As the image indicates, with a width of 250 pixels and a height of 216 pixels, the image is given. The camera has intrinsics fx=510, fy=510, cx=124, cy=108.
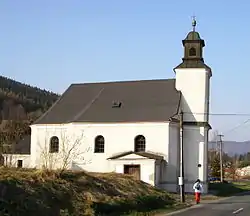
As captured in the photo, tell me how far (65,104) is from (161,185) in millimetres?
14042

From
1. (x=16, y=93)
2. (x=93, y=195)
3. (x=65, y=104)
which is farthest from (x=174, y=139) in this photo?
(x=16, y=93)

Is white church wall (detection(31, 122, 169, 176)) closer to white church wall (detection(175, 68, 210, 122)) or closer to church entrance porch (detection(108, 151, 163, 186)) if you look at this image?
church entrance porch (detection(108, 151, 163, 186))

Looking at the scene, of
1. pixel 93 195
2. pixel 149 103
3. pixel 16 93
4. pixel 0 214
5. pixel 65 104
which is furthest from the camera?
pixel 16 93

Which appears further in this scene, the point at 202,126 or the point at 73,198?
the point at 202,126

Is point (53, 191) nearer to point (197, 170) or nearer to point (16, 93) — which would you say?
point (197, 170)

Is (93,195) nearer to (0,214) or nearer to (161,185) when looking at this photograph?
(0,214)

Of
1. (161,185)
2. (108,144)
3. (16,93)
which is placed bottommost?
(161,185)

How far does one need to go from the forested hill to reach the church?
220ft

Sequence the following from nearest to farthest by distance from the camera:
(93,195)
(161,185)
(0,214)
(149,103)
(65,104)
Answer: (0,214)
(93,195)
(161,185)
(149,103)
(65,104)

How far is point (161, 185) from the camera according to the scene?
44969 mm

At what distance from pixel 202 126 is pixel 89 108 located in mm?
11037

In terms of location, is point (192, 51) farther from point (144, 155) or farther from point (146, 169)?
point (146, 169)

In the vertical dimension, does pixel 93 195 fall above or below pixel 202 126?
below

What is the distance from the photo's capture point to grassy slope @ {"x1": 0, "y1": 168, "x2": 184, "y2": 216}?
18797 millimetres
